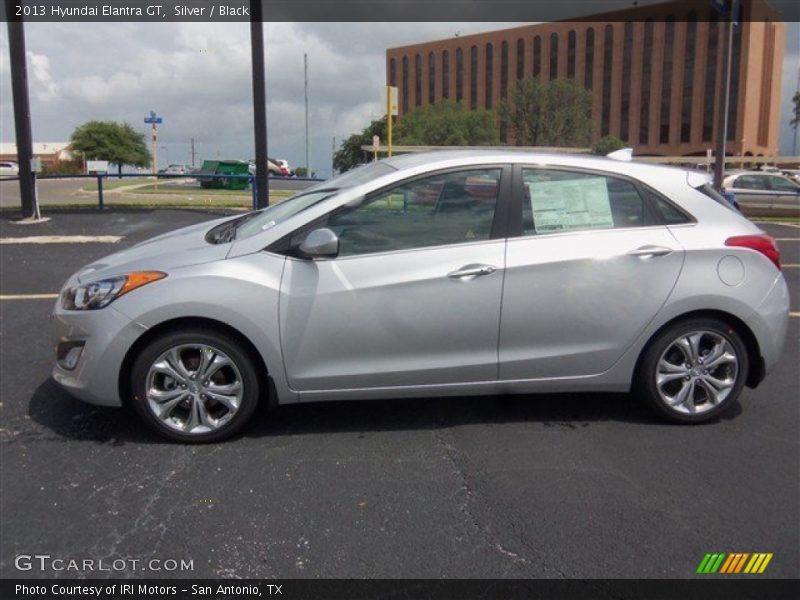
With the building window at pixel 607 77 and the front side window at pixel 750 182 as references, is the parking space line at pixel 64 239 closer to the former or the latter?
the front side window at pixel 750 182

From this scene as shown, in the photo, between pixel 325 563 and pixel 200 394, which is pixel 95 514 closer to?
pixel 200 394

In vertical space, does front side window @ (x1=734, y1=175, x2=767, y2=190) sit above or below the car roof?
below

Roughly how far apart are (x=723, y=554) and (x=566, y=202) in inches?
83.5

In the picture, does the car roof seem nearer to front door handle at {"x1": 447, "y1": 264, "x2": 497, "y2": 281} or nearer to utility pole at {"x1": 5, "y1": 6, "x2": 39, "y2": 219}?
front door handle at {"x1": 447, "y1": 264, "x2": 497, "y2": 281}

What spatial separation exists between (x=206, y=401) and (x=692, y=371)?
2865mm

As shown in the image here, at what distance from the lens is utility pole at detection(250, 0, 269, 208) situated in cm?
1441

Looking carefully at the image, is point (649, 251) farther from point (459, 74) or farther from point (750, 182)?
point (459, 74)

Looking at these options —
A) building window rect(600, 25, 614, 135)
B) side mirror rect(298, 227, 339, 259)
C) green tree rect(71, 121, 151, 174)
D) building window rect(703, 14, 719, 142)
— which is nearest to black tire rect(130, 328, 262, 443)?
side mirror rect(298, 227, 339, 259)

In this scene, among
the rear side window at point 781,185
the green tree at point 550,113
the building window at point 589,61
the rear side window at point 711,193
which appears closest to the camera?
the rear side window at point 711,193

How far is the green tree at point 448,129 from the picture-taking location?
52.7 m

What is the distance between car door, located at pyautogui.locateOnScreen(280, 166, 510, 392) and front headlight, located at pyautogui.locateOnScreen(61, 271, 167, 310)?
2.49 ft

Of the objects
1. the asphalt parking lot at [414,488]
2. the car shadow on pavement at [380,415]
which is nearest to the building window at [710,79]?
the car shadow on pavement at [380,415]

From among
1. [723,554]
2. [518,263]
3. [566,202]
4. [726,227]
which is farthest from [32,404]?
[726,227]

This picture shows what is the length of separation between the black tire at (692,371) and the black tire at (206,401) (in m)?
2.29
